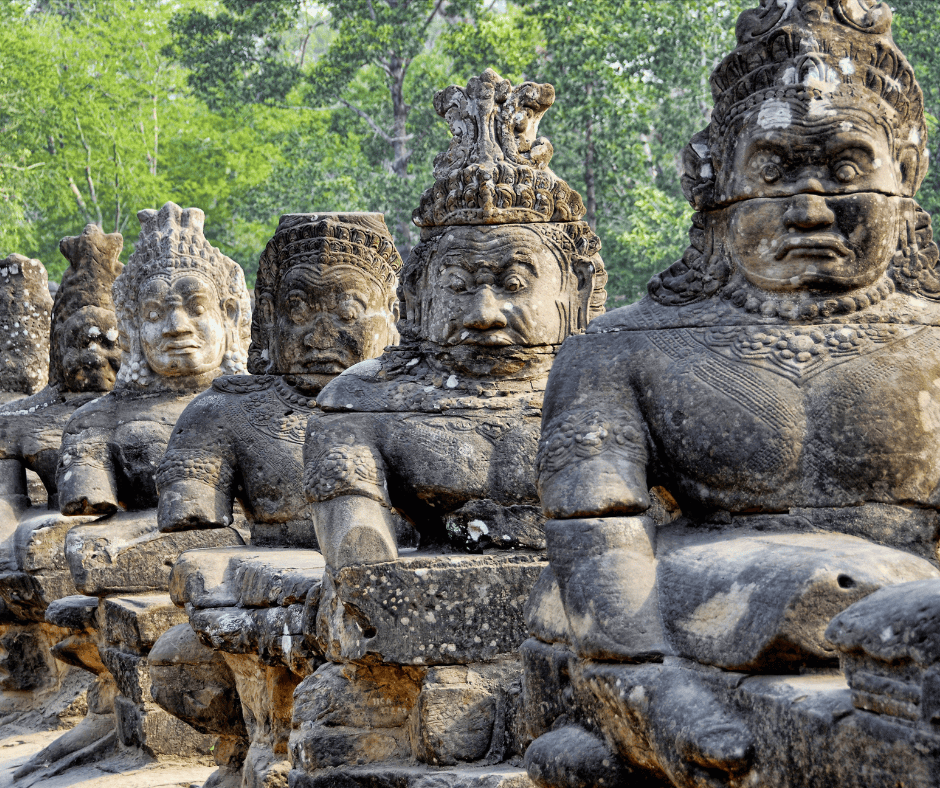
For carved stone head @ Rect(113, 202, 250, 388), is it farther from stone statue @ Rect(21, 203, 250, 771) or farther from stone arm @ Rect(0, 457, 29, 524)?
stone arm @ Rect(0, 457, 29, 524)

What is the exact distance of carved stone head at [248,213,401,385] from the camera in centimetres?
577

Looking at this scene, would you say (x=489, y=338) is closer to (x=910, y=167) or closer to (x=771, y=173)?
(x=771, y=173)

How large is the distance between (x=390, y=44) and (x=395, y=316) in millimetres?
14413

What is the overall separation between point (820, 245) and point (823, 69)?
49 centimetres

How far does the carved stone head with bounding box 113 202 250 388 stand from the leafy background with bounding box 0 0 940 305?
936 cm

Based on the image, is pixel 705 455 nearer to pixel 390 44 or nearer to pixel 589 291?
pixel 589 291

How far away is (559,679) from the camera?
357cm

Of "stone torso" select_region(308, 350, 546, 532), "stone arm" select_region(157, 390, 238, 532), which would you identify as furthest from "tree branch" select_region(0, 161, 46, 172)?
"stone torso" select_region(308, 350, 546, 532)

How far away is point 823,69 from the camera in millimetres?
3543

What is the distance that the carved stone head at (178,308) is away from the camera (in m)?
7.19

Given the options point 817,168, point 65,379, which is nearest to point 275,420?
point 817,168

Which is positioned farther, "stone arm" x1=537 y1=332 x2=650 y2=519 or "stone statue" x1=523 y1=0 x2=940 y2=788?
"stone arm" x1=537 y1=332 x2=650 y2=519

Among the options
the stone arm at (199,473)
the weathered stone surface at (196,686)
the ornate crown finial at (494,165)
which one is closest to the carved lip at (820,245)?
the ornate crown finial at (494,165)

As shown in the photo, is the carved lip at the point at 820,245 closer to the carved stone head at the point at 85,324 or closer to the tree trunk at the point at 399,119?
the carved stone head at the point at 85,324
